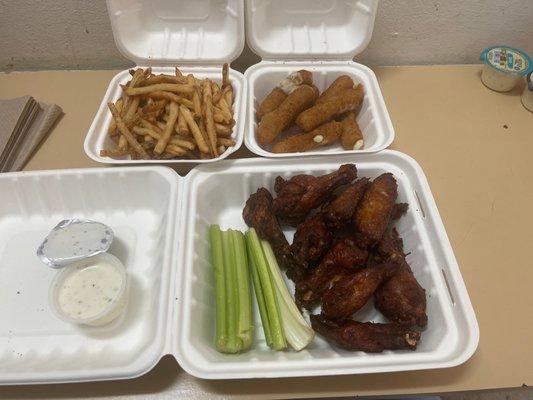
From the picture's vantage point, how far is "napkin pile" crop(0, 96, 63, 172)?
1.54 meters

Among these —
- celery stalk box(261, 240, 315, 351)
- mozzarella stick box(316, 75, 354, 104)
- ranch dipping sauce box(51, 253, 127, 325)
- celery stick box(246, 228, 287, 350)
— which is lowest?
celery stalk box(261, 240, 315, 351)

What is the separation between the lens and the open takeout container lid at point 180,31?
1.68 meters

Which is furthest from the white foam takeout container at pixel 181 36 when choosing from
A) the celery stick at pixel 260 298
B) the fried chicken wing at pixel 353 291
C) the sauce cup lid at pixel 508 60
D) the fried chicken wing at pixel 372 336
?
the sauce cup lid at pixel 508 60

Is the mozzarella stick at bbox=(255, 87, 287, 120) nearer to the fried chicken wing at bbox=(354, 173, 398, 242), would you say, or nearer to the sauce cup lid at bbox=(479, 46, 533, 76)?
the fried chicken wing at bbox=(354, 173, 398, 242)

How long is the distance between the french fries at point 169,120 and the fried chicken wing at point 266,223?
223 millimetres

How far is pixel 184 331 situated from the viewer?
3.45 ft

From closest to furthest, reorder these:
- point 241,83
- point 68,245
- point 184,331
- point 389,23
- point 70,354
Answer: point 184,331, point 70,354, point 68,245, point 241,83, point 389,23

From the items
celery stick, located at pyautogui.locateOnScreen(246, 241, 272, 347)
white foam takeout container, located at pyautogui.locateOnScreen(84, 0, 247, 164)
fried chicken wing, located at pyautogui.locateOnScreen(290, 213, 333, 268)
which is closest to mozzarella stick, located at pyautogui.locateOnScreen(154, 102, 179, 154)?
white foam takeout container, located at pyautogui.locateOnScreen(84, 0, 247, 164)

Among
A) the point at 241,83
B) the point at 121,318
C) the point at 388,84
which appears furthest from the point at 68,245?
the point at 388,84

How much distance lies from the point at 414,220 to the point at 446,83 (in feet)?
3.13

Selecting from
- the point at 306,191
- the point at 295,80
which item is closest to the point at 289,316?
the point at 306,191

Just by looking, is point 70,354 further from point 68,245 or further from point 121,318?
point 68,245

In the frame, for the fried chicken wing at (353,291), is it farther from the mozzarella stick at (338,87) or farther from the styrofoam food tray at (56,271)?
the mozzarella stick at (338,87)

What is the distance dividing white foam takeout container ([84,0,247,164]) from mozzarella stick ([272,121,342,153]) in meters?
0.22
